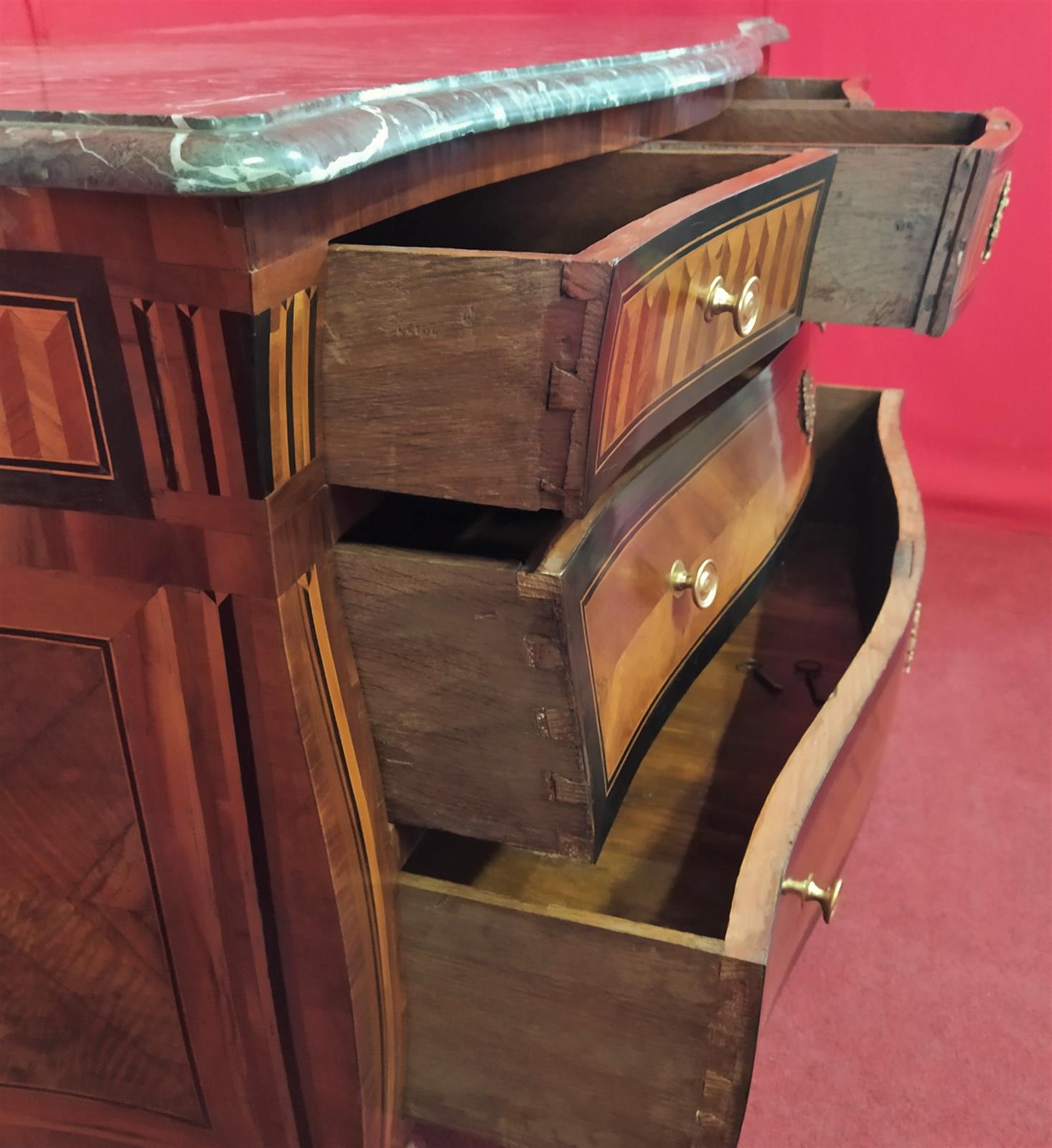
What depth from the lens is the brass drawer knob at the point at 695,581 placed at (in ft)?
2.34

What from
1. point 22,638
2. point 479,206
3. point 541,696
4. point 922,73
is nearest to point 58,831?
point 22,638

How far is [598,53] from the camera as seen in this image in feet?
2.34

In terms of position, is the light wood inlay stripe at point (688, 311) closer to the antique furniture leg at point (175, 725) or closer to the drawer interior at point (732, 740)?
the antique furniture leg at point (175, 725)

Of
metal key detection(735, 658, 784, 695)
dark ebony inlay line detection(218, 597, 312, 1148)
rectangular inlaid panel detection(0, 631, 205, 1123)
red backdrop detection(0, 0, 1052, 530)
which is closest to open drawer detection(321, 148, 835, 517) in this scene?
dark ebony inlay line detection(218, 597, 312, 1148)

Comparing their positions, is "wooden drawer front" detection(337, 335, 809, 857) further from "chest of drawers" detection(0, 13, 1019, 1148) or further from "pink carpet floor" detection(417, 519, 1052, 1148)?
"pink carpet floor" detection(417, 519, 1052, 1148)

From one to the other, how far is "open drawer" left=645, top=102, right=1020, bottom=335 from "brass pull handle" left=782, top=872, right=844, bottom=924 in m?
0.49

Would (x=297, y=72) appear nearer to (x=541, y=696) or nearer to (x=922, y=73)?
(x=541, y=696)

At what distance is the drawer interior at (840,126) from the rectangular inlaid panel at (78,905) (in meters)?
0.80

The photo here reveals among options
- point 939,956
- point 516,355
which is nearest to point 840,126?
point 516,355

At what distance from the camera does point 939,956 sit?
3.36ft

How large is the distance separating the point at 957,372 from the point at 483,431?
5.30 feet

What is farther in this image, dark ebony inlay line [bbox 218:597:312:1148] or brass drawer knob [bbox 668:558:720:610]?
brass drawer knob [bbox 668:558:720:610]

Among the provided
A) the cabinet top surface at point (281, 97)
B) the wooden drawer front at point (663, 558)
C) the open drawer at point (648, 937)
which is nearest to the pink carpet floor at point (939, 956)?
the open drawer at point (648, 937)

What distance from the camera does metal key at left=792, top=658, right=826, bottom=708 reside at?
1021mm
